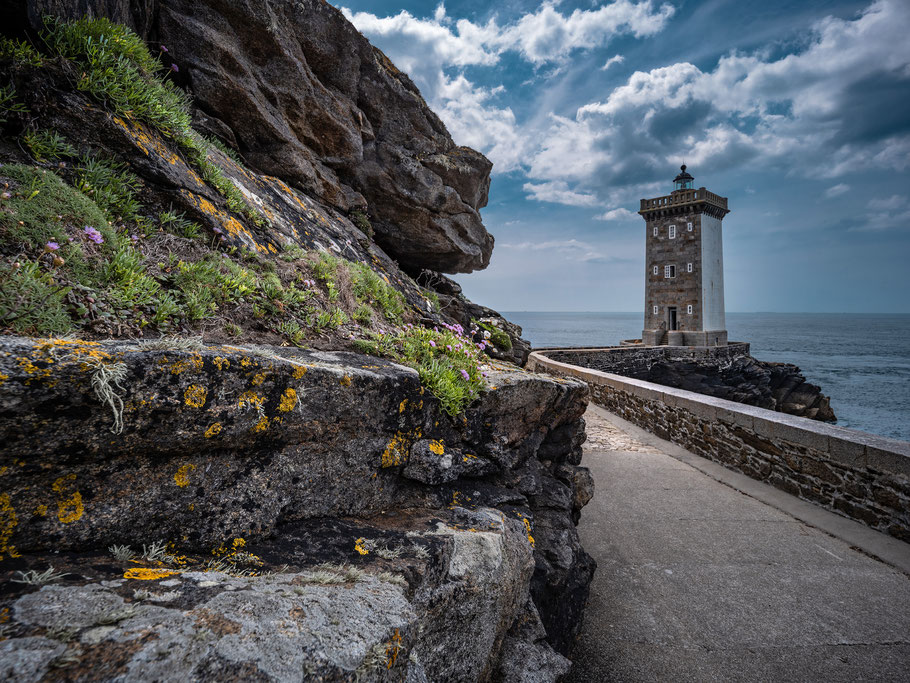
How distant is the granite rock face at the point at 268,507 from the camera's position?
137 cm

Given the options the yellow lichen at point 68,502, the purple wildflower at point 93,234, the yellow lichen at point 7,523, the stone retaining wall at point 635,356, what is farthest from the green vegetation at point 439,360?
the stone retaining wall at point 635,356

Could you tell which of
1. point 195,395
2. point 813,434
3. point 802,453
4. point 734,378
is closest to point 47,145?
point 195,395

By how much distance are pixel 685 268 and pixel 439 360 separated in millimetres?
32892

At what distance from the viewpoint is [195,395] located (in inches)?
72.5

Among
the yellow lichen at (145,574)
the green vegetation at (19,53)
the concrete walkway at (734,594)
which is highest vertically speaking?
the green vegetation at (19,53)

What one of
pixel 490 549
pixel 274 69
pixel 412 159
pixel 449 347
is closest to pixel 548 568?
pixel 490 549

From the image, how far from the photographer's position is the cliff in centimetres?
137

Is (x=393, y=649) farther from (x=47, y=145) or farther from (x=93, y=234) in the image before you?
(x=47, y=145)

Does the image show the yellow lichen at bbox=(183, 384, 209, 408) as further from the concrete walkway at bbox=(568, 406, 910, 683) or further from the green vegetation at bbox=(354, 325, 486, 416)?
the concrete walkway at bbox=(568, 406, 910, 683)

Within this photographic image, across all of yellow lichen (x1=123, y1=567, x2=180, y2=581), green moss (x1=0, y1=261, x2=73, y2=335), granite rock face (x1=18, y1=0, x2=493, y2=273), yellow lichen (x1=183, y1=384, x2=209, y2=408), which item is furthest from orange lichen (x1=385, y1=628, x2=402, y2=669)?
granite rock face (x1=18, y1=0, x2=493, y2=273)

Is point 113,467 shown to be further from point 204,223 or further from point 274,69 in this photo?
point 274,69

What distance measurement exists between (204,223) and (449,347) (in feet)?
7.93

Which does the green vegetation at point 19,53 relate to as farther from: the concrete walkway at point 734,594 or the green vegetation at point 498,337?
the green vegetation at point 498,337

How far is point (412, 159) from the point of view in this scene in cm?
984
